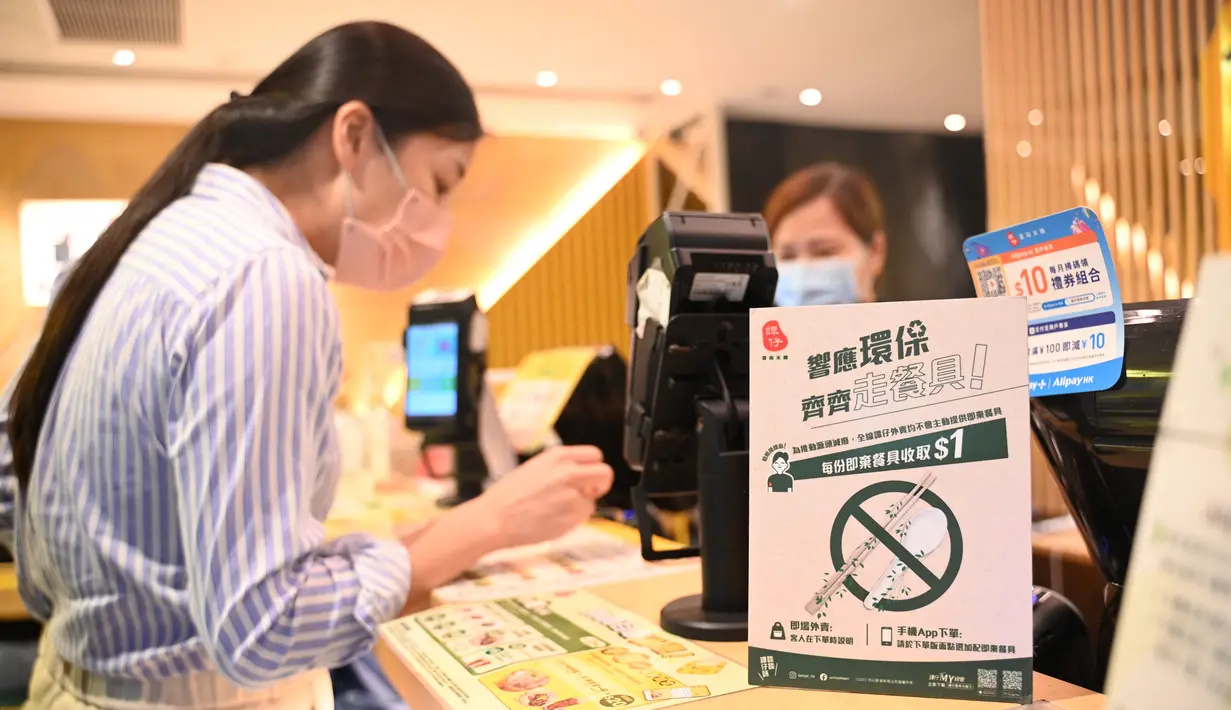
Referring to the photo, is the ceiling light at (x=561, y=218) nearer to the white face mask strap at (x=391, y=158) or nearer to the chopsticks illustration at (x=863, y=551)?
the white face mask strap at (x=391, y=158)

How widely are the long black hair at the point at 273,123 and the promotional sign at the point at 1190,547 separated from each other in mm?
1065

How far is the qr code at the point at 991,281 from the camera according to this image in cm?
82

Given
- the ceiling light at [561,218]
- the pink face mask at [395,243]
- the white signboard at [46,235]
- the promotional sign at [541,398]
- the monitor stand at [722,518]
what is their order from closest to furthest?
the monitor stand at [722,518], the pink face mask at [395,243], the promotional sign at [541,398], the white signboard at [46,235], the ceiling light at [561,218]

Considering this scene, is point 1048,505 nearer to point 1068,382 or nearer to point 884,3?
point 1068,382

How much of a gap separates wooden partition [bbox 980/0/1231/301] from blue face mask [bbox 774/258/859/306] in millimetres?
764

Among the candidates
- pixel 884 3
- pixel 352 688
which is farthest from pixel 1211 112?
pixel 352 688

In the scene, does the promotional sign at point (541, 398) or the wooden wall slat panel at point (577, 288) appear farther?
the wooden wall slat panel at point (577, 288)

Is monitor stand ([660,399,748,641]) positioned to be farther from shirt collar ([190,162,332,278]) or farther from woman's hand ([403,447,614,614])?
shirt collar ([190,162,332,278])

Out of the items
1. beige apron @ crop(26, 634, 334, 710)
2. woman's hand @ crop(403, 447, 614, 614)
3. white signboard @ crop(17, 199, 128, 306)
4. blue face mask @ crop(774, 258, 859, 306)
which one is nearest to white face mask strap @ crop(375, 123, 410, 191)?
woman's hand @ crop(403, 447, 614, 614)

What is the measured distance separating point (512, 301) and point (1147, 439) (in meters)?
5.65

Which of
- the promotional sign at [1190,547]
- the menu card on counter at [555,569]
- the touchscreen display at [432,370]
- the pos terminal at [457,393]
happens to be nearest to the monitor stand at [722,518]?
the menu card on counter at [555,569]

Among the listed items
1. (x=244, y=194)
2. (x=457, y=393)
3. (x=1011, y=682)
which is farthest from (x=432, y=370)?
(x=1011, y=682)

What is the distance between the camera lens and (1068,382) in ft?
2.48

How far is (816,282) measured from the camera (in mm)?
3764
